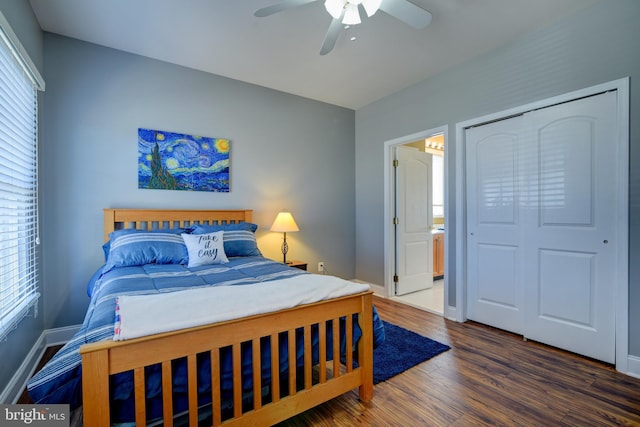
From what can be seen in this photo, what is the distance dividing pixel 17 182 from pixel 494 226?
380 centimetres

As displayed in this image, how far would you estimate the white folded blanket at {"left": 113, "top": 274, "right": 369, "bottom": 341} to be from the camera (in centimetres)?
110

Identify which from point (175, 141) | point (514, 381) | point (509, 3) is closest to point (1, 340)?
point (175, 141)

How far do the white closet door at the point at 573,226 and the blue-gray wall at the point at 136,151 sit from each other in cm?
236

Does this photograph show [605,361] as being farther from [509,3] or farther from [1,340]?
[1,340]

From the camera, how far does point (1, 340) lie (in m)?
1.59

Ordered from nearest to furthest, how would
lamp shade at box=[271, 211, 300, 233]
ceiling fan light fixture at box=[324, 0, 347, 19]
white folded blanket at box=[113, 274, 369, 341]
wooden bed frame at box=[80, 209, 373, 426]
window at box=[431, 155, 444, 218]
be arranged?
wooden bed frame at box=[80, 209, 373, 426] < white folded blanket at box=[113, 274, 369, 341] < ceiling fan light fixture at box=[324, 0, 347, 19] < lamp shade at box=[271, 211, 300, 233] < window at box=[431, 155, 444, 218]

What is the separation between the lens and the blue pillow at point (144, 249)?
230 cm

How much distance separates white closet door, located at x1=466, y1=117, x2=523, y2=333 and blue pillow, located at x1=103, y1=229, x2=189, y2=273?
276 cm

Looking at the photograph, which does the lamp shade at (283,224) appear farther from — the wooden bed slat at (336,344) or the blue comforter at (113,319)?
the wooden bed slat at (336,344)

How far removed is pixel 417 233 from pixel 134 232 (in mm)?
3359

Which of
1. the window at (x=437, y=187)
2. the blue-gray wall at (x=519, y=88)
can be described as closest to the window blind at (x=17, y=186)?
the blue-gray wall at (x=519, y=88)

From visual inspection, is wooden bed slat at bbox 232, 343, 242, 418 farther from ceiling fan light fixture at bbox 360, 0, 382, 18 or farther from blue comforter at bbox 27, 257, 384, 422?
ceiling fan light fixture at bbox 360, 0, 382, 18

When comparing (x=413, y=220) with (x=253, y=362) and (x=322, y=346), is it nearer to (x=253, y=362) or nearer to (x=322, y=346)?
(x=322, y=346)

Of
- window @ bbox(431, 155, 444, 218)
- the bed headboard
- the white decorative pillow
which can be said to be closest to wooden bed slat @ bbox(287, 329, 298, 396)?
the white decorative pillow
